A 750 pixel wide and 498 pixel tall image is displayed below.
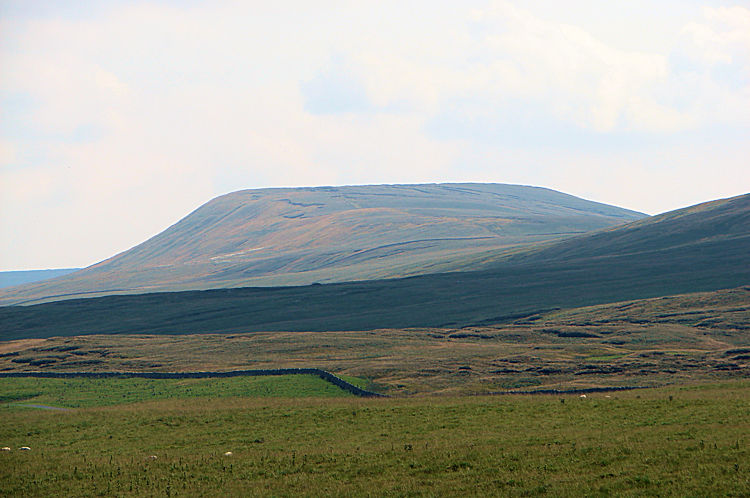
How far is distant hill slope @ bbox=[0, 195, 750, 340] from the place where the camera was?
137m

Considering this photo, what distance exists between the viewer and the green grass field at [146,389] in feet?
204

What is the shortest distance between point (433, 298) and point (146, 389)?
90.0m

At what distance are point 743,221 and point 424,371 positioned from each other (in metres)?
148

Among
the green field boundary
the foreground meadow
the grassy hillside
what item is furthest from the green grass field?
the foreground meadow

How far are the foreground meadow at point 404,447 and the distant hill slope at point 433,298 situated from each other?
258ft

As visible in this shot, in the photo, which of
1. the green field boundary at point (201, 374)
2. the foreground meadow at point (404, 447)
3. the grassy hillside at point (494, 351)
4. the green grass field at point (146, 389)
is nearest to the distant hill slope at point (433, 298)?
the grassy hillside at point (494, 351)

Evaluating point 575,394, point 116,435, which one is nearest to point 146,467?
point 116,435

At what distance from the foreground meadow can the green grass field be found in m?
8.96

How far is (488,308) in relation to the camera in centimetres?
13988

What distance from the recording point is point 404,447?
3550 centimetres

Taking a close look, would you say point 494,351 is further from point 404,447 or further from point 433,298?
point 433,298

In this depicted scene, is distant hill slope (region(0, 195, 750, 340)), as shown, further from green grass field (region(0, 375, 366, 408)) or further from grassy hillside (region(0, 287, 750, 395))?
green grass field (region(0, 375, 366, 408))

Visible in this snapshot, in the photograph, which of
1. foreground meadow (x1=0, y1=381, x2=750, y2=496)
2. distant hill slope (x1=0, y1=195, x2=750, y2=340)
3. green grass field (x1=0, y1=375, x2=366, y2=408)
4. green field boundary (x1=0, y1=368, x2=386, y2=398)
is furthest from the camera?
distant hill slope (x1=0, y1=195, x2=750, y2=340)

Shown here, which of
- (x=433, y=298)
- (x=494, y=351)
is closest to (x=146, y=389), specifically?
(x=494, y=351)
